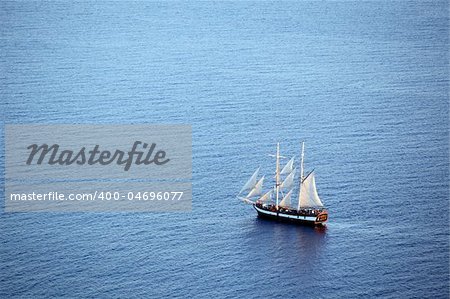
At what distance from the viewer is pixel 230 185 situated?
512 ft

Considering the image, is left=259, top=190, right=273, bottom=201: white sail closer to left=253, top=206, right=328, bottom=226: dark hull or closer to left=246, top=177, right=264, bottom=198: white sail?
left=246, top=177, right=264, bottom=198: white sail

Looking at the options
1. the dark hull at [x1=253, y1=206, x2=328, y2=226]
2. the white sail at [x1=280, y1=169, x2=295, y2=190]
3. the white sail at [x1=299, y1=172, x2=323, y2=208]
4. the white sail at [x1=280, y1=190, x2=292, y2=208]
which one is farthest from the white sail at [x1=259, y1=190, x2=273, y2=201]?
the white sail at [x1=299, y1=172, x2=323, y2=208]

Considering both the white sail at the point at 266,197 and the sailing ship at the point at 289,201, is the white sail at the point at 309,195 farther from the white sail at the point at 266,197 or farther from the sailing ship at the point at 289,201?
the white sail at the point at 266,197

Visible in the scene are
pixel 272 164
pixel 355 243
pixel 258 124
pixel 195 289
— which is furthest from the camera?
pixel 258 124

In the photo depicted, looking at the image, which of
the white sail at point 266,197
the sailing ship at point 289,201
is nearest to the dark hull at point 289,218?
the sailing ship at point 289,201

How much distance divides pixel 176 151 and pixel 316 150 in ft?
99.3

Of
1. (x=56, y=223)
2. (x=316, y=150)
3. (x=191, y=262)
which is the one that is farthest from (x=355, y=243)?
(x=56, y=223)

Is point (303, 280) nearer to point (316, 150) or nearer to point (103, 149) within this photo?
point (316, 150)

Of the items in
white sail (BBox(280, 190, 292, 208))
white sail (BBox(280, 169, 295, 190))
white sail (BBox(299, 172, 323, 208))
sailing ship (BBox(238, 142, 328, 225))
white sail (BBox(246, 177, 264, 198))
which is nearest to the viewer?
sailing ship (BBox(238, 142, 328, 225))

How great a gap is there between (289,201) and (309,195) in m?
3.92

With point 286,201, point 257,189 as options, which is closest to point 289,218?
point 286,201

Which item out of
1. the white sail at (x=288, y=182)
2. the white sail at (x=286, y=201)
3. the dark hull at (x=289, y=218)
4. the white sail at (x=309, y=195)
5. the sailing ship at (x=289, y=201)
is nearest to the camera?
the dark hull at (x=289, y=218)

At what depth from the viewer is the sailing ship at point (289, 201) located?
143 metres

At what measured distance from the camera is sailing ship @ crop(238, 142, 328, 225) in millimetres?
143000
